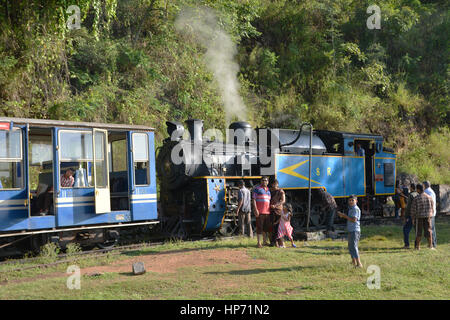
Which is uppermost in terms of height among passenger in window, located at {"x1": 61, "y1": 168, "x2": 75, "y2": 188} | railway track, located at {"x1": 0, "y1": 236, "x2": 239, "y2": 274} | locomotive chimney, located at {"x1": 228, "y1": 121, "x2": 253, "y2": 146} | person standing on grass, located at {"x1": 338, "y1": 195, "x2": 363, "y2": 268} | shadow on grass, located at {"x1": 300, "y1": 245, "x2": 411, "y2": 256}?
locomotive chimney, located at {"x1": 228, "y1": 121, "x2": 253, "y2": 146}

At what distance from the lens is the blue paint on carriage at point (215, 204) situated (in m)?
13.0

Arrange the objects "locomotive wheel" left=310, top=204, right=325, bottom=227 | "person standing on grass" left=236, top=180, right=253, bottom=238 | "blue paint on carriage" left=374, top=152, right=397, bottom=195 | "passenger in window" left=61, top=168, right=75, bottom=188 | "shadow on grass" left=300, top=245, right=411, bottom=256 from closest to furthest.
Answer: "passenger in window" left=61, top=168, right=75, bottom=188
"shadow on grass" left=300, top=245, right=411, bottom=256
"person standing on grass" left=236, top=180, right=253, bottom=238
"locomotive wheel" left=310, top=204, right=325, bottom=227
"blue paint on carriage" left=374, top=152, right=397, bottom=195

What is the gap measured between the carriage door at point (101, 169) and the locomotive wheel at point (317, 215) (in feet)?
24.8

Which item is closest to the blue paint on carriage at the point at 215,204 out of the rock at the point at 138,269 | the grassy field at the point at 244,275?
the grassy field at the point at 244,275

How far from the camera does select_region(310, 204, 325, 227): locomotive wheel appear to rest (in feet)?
53.2

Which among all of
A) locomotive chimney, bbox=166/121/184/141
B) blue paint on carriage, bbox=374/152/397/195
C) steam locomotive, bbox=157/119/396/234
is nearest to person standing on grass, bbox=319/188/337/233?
steam locomotive, bbox=157/119/396/234

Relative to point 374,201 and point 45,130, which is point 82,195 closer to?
point 45,130

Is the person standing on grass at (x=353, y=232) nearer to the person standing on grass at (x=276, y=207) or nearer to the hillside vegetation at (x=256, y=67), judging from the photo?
the person standing on grass at (x=276, y=207)

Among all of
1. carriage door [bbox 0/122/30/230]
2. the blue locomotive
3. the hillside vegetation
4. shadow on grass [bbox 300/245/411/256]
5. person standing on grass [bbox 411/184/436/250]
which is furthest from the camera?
the hillside vegetation

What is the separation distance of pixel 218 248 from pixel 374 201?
9962 mm

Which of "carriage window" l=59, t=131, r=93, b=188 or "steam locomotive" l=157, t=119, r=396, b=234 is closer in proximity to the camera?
"carriage window" l=59, t=131, r=93, b=188

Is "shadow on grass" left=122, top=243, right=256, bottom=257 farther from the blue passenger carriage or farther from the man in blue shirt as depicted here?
the man in blue shirt

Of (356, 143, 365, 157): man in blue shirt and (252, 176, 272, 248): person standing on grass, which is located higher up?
(356, 143, 365, 157): man in blue shirt
